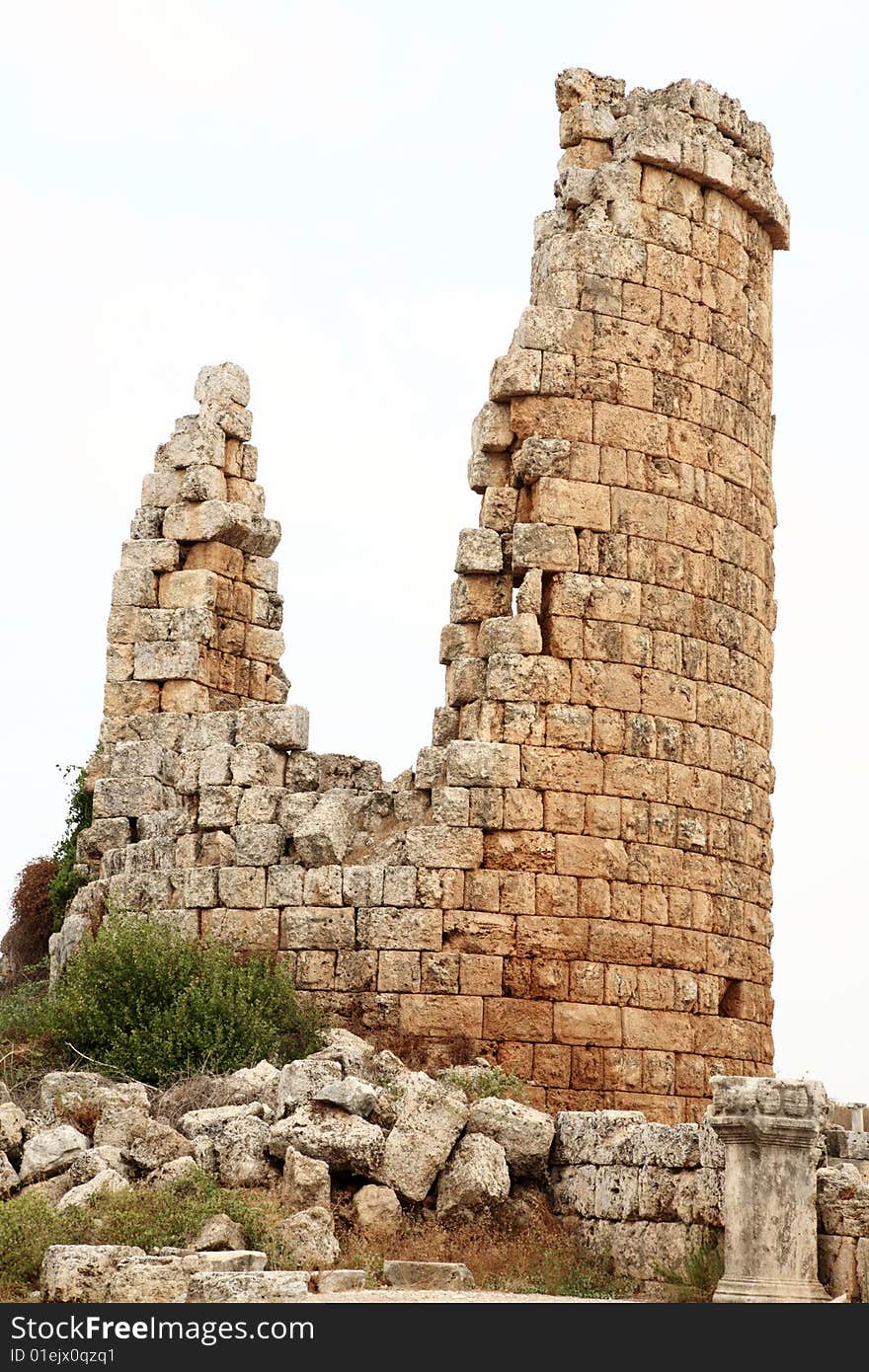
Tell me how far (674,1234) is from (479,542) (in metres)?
5.48

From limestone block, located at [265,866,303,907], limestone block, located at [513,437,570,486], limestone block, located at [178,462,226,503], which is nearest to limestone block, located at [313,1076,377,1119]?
limestone block, located at [265,866,303,907]

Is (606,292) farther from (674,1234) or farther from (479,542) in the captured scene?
A: (674,1234)

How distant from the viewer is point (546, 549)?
14453 millimetres

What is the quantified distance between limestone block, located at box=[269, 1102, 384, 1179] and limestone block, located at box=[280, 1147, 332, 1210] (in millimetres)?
138

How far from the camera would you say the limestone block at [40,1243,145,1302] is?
9078mm

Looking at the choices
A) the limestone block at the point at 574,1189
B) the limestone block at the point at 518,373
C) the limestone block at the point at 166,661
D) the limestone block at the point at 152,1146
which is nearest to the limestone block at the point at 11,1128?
the limestone block at the point at 152,1146

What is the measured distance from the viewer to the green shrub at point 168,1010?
13406 mm

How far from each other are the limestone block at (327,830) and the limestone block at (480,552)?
1.83 meters

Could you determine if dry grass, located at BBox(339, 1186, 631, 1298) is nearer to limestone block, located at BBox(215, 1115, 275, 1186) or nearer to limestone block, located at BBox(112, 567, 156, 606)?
limestone block, located at BBox(215, 1115, 275, 1186)

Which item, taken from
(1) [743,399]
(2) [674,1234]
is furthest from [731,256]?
(2) [674,1234]

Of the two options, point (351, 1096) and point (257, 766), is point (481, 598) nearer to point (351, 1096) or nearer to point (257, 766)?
point (257, 766)

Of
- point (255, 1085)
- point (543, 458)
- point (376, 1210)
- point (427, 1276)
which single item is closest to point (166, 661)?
point (543, 458)

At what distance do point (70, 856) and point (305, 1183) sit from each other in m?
6.76

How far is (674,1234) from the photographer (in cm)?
1094
